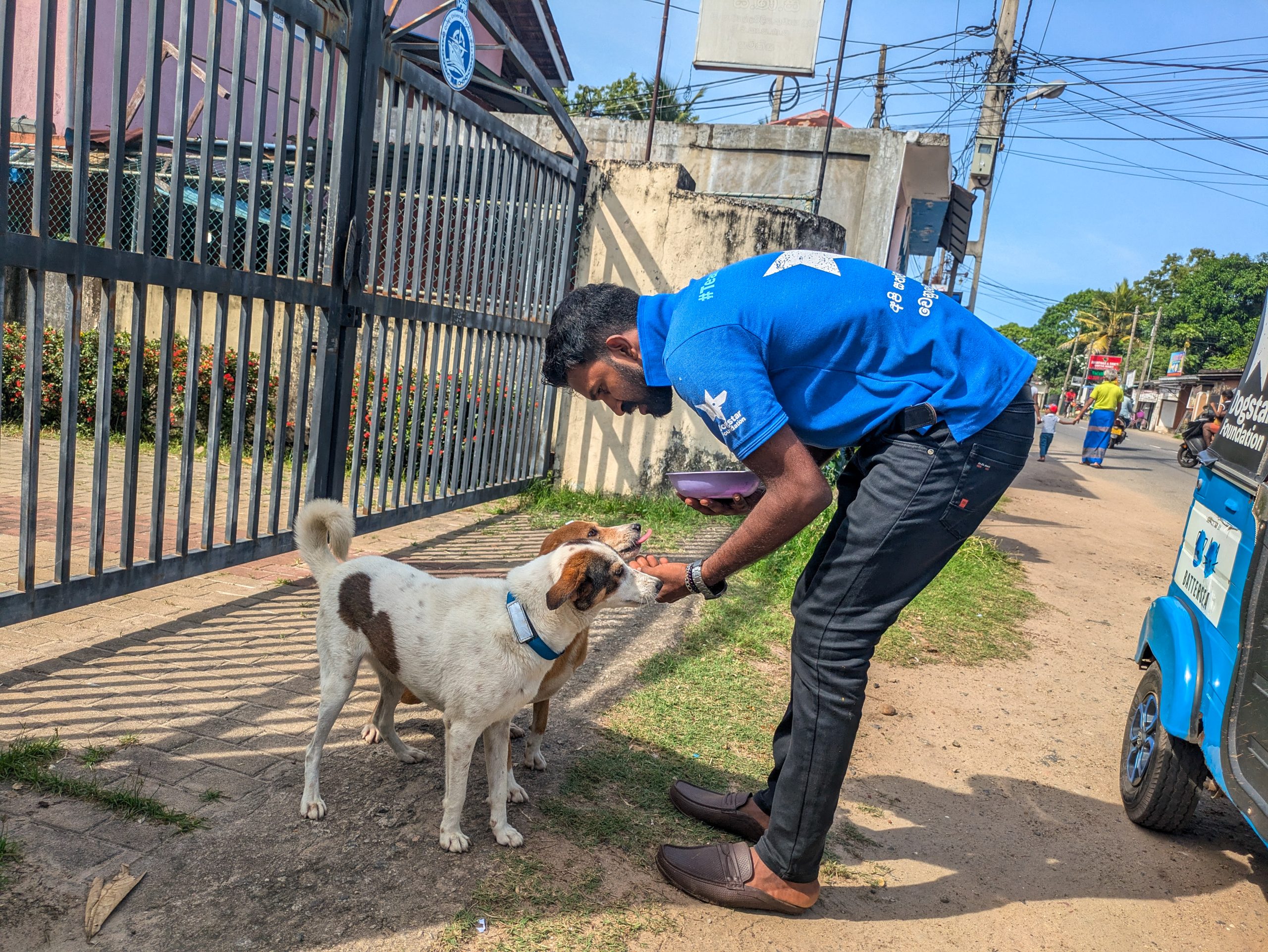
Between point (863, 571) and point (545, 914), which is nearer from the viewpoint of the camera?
point (863, 571)

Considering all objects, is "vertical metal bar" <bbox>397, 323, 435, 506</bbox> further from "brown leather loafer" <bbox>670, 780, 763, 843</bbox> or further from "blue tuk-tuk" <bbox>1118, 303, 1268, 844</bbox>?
"blue tuk-tuk" <bbox>1118, 303, 1268, 844</bbox>

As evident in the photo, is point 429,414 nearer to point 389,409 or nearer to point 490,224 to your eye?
point 389,409

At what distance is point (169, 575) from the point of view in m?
4.31

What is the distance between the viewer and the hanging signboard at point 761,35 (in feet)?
40.3

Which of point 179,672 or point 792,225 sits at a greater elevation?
point 792,225

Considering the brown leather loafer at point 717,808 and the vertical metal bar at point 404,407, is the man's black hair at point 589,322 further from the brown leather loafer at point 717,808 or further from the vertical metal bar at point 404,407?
the vertical metal bar at point 404,407

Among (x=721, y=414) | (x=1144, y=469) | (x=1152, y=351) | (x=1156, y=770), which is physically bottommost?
(x=1144, y=469)

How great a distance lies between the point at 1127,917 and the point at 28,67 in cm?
1515

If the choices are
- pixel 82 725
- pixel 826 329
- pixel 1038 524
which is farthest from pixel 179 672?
pixel 1038 524

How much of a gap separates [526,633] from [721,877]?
0.95 metres

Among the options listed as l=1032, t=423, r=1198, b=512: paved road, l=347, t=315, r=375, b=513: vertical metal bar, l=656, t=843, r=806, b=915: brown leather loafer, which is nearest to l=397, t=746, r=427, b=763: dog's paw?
l=656, t=843, r=806, b=915: brown leather loafer

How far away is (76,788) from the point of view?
2822mm

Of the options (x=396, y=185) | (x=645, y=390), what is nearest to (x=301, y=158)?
(x=396, y=185)

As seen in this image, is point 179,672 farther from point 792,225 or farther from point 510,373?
point 792,225
